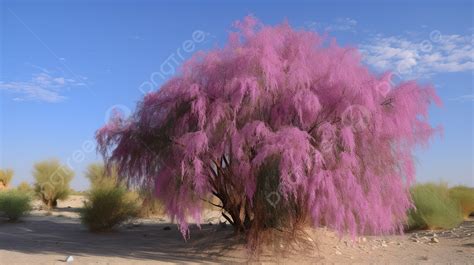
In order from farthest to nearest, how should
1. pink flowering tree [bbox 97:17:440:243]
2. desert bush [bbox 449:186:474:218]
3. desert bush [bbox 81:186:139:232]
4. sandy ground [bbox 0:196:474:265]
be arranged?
desert bush [bbox 449:186:474:218] → desert bush [bbox 81:186:139:232] → sandy ground [bbox 0:196:474:265] → pink flowering tree [bbox 97:17:440:243]

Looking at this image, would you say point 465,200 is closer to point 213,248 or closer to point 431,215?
point 431,215

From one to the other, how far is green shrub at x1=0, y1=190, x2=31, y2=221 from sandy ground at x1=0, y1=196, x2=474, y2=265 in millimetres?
3504

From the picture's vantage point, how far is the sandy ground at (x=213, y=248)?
11.9m

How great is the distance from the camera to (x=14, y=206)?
21391mm

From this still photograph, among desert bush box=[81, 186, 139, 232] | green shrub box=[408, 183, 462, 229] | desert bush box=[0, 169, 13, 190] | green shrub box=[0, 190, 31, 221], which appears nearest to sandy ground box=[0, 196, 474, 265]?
desert bush box=[81, 186, 139, 232]

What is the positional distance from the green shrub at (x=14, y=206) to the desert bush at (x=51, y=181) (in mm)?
8933

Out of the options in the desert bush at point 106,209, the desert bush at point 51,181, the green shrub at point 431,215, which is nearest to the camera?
the desert bush at point 106,209

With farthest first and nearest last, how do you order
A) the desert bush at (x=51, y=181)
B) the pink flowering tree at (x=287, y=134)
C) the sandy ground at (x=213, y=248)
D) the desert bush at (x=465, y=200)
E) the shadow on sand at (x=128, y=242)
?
the desert bush at (x=51, y=181) < the desert bush at (x=465, y=200) < the shadow on sand at (x=128, y=242) < the sandy ground at (x=213, y=248) < the pink flowering tree at (x=287, y=134)

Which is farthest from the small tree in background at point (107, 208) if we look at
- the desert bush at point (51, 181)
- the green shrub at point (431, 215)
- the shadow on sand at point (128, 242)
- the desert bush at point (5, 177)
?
the desert bush at point (5, 177)

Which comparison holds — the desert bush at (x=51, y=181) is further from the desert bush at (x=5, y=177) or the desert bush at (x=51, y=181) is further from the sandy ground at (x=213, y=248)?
the sandy ground at (x=213, y=248)

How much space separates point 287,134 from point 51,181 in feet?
85.9

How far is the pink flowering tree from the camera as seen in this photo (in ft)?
34.6

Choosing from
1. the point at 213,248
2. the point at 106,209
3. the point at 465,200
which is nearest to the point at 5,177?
the point at 106,209

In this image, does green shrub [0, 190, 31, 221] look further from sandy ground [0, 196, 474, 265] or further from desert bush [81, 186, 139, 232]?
desert bush [81, 186, 139, 232]
